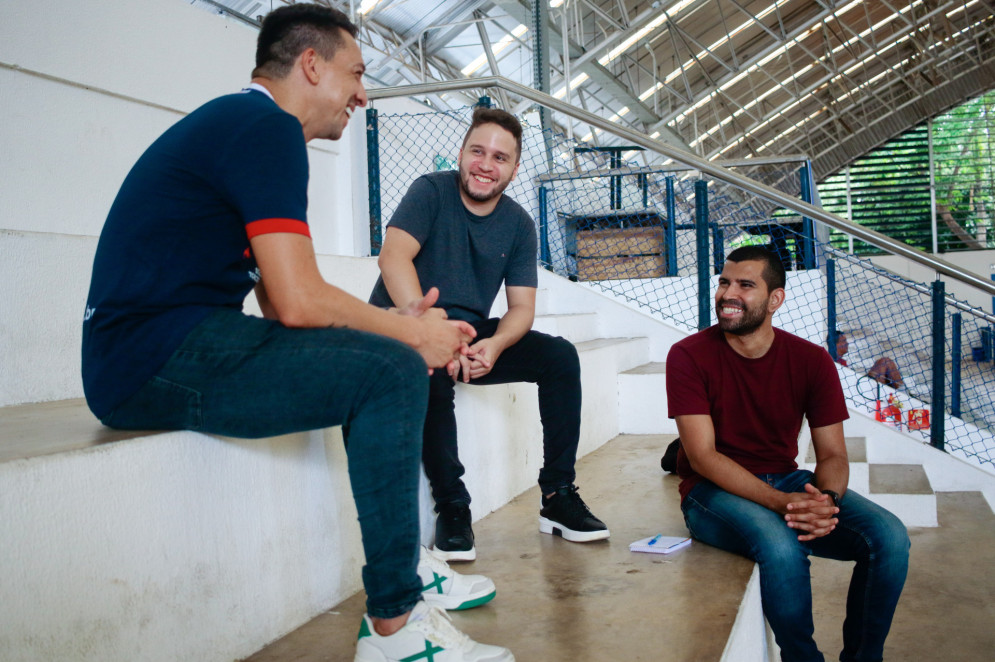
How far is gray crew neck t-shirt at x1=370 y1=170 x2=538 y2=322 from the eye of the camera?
1.95 metres

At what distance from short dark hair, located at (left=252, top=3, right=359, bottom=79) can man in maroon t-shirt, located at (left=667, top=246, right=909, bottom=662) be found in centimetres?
115

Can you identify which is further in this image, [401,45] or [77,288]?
[401,45]

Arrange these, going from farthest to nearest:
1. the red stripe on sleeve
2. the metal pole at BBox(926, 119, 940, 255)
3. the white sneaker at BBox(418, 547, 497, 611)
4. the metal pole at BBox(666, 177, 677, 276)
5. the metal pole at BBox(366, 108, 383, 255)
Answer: the metal pole at BBox(926, 119, 940, 255) < the metal pole at BBox(666, 177, 677, 276) < the metal pole at BBox(366, 108, 383, 255) < the white sneaker at BBox(418, 547, 497, 611) < the red stripe on sleeve

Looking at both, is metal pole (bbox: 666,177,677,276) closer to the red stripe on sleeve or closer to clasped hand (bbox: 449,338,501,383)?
clasped hand (bbox: 449,338,501,383)

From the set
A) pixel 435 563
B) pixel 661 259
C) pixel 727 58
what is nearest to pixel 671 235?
pixel 661 259

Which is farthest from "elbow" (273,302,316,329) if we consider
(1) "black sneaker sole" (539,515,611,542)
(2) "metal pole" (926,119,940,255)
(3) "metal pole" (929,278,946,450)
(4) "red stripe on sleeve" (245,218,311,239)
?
(2) "metal pole" (926,119,940,255)

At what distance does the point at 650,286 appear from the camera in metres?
4.46

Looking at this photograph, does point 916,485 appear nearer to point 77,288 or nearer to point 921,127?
point 77,288

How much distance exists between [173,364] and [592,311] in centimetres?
336

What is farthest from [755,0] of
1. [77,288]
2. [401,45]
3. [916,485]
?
[77,288]

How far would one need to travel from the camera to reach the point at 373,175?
11.7 feet

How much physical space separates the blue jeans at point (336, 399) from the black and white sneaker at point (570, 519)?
2.66ft

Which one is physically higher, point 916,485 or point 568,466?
point 568,466

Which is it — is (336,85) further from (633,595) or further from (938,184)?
(938,184)
